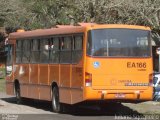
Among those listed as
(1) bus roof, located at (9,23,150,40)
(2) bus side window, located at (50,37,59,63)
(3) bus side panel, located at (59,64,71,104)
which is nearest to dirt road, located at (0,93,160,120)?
(3) bus side panel, located at (59,64,71,104)

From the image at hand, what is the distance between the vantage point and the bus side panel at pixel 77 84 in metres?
18.3

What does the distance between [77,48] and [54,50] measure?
6.72 feet

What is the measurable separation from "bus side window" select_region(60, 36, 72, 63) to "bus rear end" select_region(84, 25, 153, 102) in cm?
144

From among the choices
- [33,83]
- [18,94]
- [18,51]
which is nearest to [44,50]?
[33,83]

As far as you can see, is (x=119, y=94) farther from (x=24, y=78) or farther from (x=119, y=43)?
(x=24, y=78)

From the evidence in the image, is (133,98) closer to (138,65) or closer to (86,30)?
(138,65)

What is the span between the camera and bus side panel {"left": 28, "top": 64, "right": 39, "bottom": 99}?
890 inches

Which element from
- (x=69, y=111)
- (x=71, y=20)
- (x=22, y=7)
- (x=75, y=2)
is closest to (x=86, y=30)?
(x=69, y=111)

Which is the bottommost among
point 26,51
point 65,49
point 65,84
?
point 65,84

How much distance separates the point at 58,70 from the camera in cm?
2036

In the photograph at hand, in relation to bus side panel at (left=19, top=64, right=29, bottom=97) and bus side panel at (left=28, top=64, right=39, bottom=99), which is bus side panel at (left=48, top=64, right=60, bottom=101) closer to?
bus side panel at (left=28, top=64, right=39, bottom=99)

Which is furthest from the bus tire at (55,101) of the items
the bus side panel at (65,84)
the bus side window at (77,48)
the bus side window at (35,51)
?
the bus side window at (35,51)

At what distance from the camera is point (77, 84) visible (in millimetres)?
18625

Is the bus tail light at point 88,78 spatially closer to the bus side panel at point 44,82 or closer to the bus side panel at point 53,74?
the bus side panel at point 53,74
